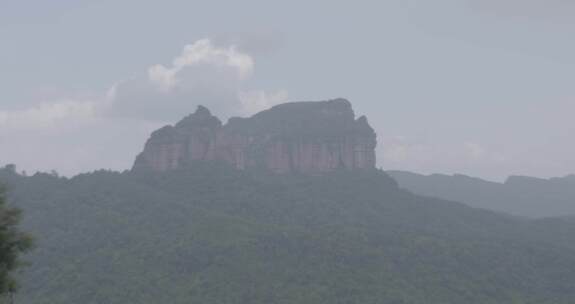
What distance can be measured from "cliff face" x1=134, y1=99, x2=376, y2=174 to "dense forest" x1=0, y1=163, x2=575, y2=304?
2.94 m

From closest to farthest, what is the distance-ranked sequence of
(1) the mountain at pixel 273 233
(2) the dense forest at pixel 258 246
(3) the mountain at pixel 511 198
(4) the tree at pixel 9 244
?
1. (4) the tree at pixel 9 244
2. (2) the dense forest at pixel 258 246
3. (1) the mountain at pixel 273 233
4. (3) the mountain at pixel 511 198

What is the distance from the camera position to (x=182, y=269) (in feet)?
252

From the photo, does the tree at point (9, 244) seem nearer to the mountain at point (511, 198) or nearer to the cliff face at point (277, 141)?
the cliff face at point (277, 141)

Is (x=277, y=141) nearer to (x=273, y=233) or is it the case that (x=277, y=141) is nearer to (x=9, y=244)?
(x=273, y=233)

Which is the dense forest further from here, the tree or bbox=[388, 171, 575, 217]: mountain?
bbox=[388, 171, 575, 217]: mountain

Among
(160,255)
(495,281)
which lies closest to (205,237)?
(160,255)

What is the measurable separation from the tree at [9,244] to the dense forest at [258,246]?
142ft

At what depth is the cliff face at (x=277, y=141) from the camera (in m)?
118

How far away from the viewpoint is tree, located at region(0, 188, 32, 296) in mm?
25000

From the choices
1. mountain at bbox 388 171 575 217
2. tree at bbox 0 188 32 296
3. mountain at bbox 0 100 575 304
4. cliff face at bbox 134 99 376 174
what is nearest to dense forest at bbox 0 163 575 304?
mountain at bbox 0 100 575 304

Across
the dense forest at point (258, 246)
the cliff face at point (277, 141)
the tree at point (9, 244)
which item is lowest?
the dense forest at point (258, 246)

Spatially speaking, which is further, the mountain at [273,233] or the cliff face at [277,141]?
the cliff face at [277,141]

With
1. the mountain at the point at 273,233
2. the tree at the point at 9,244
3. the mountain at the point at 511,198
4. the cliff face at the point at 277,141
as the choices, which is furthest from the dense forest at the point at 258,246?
the mountain at the point at 511,198

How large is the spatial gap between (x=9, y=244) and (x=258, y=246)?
189ft
